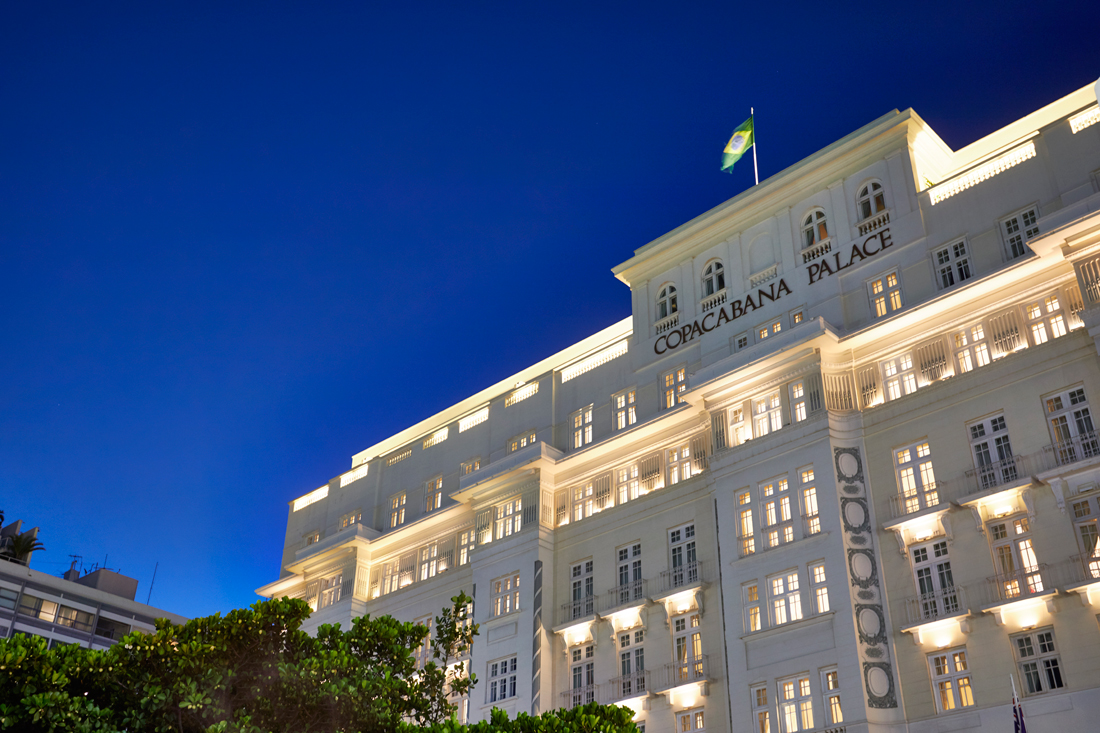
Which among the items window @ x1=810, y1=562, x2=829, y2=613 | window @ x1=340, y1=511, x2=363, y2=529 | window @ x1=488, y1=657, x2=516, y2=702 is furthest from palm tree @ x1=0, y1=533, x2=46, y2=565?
window @ x1=810, y1=562, x2=829, y2=613

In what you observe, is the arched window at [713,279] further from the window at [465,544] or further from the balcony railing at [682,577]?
the window at [465,544]

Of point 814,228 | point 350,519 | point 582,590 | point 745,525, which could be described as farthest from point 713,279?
point 350,519

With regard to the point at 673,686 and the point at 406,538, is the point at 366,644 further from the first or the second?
the point at 406,538

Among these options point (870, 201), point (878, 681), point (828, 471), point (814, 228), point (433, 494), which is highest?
point (870, 201)

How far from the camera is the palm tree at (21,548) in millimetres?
70875

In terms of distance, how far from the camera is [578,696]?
130ft

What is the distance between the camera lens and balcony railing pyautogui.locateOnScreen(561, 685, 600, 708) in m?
39.2

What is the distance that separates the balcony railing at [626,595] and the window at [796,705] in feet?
25.1

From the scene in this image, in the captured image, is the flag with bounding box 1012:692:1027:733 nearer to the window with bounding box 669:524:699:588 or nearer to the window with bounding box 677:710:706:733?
the window with bounding box 677:710:706:733

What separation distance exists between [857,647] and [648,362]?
1677 centimetres

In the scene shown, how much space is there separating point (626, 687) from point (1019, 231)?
22.0 meters

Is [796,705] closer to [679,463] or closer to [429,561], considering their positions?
[679,463]

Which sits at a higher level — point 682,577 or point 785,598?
point 682,577

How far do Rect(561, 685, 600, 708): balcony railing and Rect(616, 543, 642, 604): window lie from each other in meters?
3.65
